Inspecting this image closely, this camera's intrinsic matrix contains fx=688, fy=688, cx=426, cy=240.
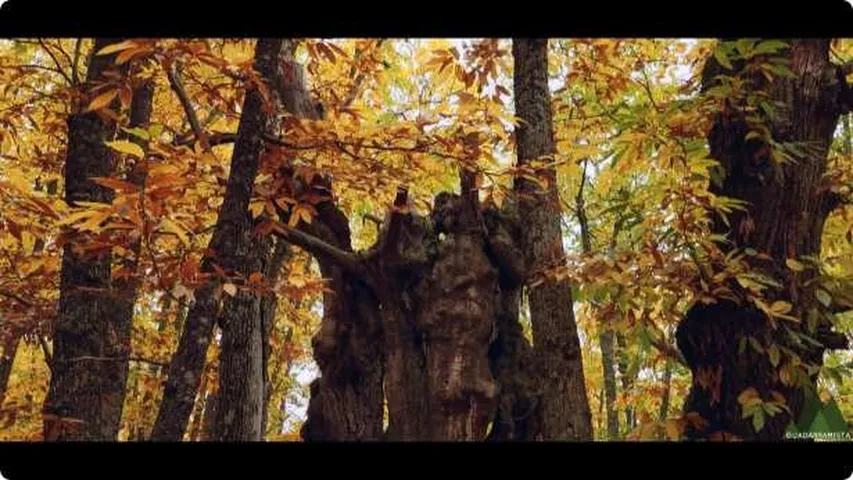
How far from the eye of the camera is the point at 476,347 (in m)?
5.22

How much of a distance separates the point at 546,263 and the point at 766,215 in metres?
1.14

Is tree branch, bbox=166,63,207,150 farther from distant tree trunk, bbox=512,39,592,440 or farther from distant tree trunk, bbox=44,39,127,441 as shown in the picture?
distant tree trunk, bbox=512,39,592,440

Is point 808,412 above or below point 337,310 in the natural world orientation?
below

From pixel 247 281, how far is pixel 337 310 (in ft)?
11.0

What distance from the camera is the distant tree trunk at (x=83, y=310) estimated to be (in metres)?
2.85

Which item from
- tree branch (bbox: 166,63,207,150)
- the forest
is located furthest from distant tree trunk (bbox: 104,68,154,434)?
tree branch (bbox: 166,63,207,150)

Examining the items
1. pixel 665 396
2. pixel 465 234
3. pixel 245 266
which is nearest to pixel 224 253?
pixel 245 266

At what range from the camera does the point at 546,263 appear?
3756 mm

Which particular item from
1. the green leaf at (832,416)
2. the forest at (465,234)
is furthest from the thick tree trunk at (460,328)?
the green leaf at (832,416)

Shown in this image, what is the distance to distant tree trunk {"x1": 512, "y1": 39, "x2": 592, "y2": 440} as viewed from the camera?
3711mm

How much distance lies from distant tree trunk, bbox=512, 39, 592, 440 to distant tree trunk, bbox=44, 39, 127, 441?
78.8 inches

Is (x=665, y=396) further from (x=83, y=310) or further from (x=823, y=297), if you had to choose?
(x=83, y=310)
